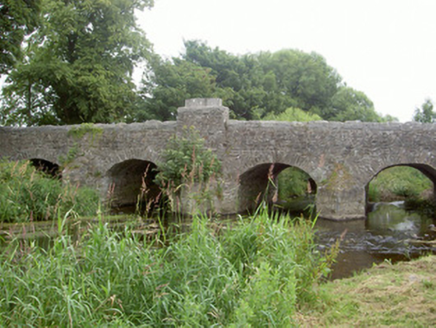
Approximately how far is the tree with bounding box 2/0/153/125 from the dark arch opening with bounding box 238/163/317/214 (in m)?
7.52

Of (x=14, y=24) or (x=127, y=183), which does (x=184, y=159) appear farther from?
(x=14, y=24)

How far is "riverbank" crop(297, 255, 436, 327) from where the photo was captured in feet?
12.7

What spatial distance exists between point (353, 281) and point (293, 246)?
4.59 feet

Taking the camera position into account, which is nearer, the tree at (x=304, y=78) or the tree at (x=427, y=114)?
the tree at (x=427, y=114)

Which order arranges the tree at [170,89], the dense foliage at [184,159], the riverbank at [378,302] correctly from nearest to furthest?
the riverbank at [378,302] < the dense foliage at [184,159] < the tree at [170,89]

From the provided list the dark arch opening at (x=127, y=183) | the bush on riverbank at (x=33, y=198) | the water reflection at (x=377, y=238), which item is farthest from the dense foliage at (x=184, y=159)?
the water reflection at (x=377, y=238)

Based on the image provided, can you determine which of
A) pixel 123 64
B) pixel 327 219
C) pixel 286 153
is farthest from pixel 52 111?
pixel 327 219

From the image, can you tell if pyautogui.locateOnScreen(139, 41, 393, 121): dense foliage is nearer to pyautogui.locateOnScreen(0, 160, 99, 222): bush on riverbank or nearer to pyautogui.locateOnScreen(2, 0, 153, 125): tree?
pyautogui.locateOnScreen(2, 0, 153, 125): tree

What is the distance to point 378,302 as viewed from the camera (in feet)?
14.4

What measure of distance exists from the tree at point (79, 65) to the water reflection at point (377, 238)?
36.4ft

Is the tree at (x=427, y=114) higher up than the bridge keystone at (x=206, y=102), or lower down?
higher up

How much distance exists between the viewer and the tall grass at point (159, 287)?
3334 millimetres

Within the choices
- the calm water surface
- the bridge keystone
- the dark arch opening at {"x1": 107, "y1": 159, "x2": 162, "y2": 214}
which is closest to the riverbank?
the calm water surface

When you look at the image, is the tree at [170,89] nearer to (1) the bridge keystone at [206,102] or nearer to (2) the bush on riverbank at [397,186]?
(1) the bridge keystone at [206,102]
